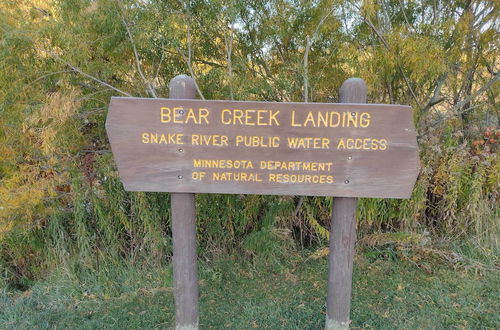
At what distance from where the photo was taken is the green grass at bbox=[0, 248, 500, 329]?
2.97 m

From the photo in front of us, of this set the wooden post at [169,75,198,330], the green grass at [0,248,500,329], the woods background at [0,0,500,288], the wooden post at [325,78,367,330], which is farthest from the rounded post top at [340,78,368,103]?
the green grass at [0,248,500,329]

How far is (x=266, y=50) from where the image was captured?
3754mm

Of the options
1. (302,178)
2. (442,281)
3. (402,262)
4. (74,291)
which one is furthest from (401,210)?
(74,291)

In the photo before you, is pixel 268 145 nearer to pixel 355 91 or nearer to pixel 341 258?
pixel 355 91

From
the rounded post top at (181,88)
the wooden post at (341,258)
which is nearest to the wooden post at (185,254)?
the rounded post top at (181,88)

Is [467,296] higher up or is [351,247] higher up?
[351,247]

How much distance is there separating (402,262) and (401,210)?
0.52 metres

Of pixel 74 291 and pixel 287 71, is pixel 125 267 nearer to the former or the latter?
pixel 74 291

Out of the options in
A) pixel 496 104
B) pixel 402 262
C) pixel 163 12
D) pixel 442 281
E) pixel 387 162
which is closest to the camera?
pixel 387 162

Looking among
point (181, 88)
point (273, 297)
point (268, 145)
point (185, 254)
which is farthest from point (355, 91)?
point (273, 297)

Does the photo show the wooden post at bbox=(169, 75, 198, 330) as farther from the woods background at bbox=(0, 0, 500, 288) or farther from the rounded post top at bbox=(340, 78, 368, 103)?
the woods background at bbox=(0, 0, 500, 288)

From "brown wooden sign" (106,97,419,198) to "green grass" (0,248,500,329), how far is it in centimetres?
134

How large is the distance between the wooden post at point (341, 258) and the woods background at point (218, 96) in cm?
117

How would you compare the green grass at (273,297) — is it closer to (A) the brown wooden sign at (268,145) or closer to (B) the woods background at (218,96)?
(B) the woods background at (218,96)
